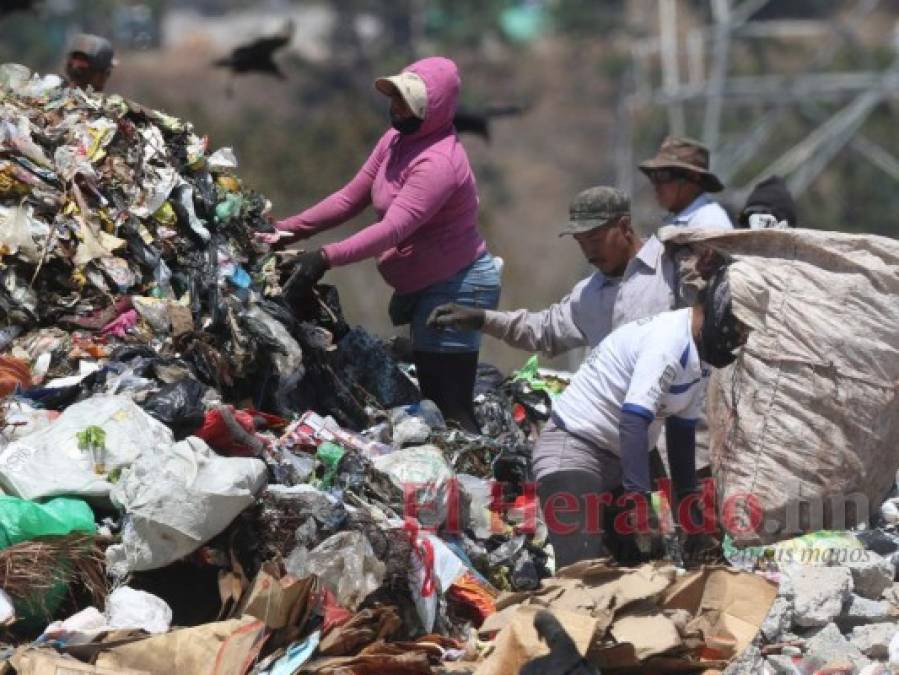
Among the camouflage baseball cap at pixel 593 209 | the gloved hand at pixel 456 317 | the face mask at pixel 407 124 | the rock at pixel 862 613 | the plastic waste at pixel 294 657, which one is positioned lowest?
the rock at pixel 862 613

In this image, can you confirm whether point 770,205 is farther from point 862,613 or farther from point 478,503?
point 862,613

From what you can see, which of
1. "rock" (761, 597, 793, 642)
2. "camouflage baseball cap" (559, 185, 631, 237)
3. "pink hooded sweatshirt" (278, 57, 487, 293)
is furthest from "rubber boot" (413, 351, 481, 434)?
"rock" (761, 597, 793, 642)

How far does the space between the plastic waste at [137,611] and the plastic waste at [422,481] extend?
3.36 ft

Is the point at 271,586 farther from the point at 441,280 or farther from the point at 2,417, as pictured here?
the point at 441,280

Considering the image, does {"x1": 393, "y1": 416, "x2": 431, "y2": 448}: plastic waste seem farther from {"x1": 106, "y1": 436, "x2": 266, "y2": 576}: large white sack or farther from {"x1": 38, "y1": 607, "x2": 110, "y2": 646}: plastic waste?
{"x1": 38, "y1": 607, "x2": 110, "y2": 646}: plastic waste

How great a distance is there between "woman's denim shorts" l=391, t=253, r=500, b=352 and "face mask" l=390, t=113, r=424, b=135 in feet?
1.88

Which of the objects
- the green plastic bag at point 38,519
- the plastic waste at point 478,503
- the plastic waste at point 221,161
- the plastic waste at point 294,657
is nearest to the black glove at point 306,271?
the plastic waste at point 221,161

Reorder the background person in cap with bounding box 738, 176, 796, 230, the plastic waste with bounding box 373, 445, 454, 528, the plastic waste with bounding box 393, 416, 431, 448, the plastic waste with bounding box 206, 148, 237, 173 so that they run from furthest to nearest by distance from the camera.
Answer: the background person in cap with bounding box 738, 176, 796, 230 < the plastic waste with bounding box 206, 148, 237, 173 < the plastic waste with bounding box 393, 416, 431, 448 < the plastic waste with bounding box 373, 445, 454, 528

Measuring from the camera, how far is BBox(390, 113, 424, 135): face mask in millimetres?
6262

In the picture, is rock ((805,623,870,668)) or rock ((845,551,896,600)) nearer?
rock ((805,623,870,668))

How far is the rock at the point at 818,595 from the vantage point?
5.49 m

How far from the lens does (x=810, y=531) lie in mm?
6316

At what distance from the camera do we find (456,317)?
20.1ft

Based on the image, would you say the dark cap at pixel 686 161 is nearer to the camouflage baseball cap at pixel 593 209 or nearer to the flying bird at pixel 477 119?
the camouflage baseball cap at pixel 593 209
